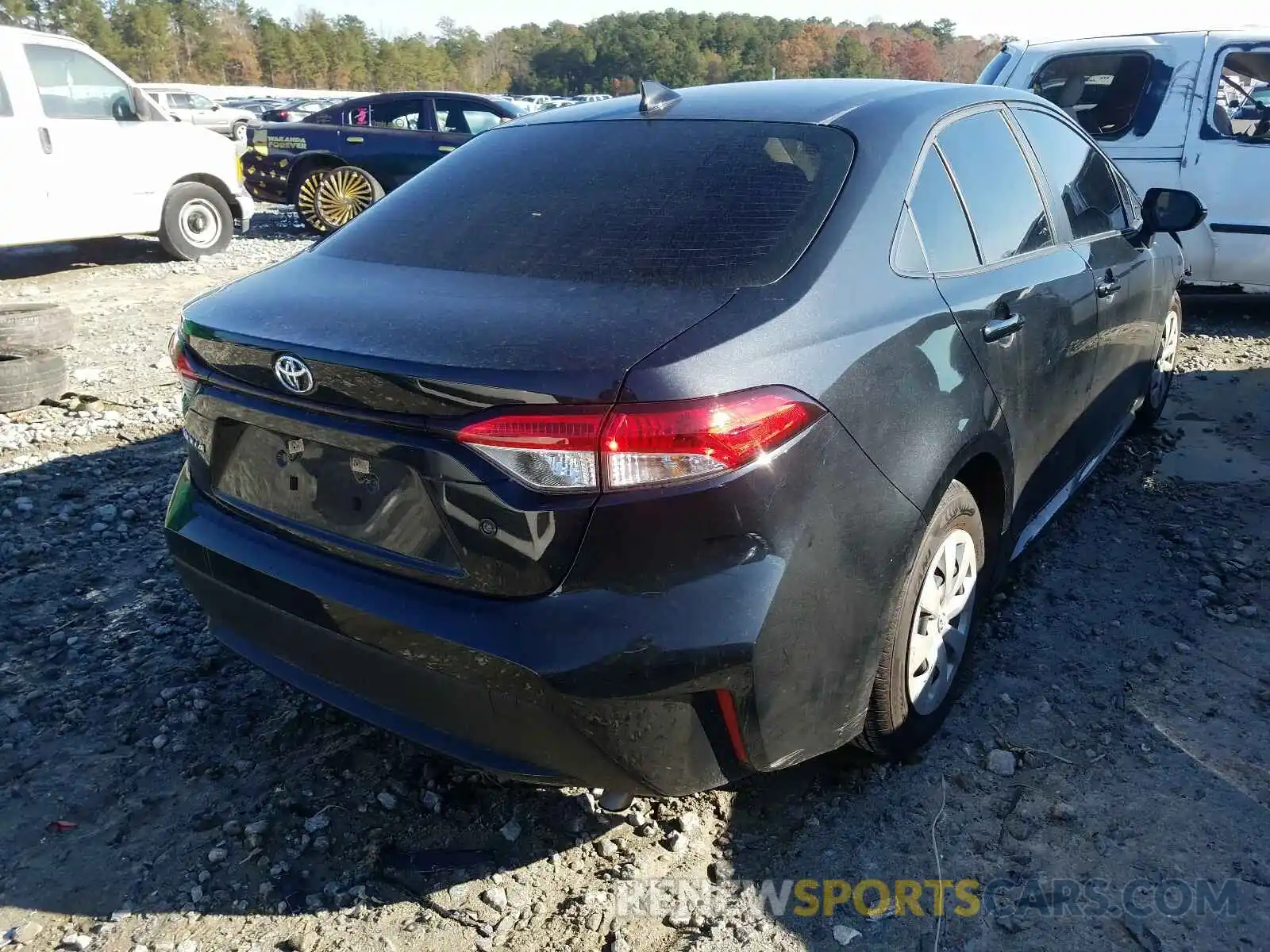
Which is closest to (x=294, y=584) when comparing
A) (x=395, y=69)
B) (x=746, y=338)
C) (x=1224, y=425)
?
(x=746, y=338)

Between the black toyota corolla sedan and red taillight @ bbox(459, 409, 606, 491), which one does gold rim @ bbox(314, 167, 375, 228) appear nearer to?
the black toyota corolla sedan

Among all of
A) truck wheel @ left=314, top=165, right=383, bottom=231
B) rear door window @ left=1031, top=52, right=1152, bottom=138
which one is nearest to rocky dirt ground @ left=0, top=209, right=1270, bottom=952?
rear door window @ left=1031, top=52, right=1152, bottom=138

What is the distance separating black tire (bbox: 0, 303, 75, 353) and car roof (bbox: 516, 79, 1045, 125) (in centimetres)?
374

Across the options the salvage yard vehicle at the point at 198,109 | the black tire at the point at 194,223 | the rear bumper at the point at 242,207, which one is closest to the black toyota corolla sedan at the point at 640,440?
the black tire at the point at 194,223

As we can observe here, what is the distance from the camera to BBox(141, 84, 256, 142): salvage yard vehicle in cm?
2888

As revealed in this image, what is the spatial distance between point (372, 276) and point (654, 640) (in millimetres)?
1144

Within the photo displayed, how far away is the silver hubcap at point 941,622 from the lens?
248cm

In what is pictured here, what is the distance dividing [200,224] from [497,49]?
102928 millimetres

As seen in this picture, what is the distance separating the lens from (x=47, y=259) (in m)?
10.5

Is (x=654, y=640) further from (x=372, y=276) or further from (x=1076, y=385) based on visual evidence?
(x=1076, y=385)

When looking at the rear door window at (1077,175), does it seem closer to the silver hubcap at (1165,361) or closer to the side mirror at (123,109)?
the silver hubcap at (1165,361)

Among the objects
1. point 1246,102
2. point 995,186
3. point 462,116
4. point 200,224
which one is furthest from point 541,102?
point 995,186

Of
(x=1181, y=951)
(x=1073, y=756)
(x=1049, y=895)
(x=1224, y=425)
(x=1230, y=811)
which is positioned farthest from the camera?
(x=1224, y=425)

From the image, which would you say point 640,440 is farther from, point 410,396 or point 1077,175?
point 1077,175
